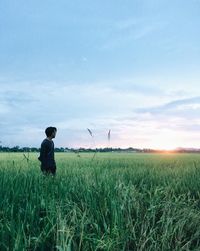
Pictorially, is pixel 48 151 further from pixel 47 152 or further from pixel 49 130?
pixel 49 130

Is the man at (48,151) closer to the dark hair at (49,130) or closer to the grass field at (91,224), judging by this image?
the dark hair at (49,130)

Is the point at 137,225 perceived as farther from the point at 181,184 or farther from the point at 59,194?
the point at 181,184

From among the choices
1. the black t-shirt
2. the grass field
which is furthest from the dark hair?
the grass field

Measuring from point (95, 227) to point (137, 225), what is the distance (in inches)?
16.0

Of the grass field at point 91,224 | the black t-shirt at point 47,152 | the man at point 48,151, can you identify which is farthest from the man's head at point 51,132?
the grass field at point 91,224

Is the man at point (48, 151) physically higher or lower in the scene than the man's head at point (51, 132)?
lower

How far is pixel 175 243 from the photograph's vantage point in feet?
11.7

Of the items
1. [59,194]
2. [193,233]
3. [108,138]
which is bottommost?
[193,233]

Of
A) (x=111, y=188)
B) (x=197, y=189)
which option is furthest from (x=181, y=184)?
(x=111, y=188)

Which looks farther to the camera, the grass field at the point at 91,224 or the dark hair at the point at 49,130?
the dark hair at the point at 49,130

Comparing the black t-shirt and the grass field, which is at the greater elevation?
the black t-shirt

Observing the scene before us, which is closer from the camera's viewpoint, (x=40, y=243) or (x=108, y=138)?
(x=40, y=243)

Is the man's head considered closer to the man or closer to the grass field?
the man

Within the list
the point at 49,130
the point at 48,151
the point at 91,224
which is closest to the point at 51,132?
the point at 49,130
